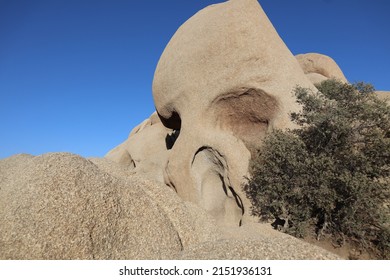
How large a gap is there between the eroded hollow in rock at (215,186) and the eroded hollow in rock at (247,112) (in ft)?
5.84

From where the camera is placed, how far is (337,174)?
999 cm

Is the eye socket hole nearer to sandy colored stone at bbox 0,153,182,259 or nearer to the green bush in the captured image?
the green bush

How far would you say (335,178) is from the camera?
9867mm

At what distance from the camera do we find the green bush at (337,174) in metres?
9.87

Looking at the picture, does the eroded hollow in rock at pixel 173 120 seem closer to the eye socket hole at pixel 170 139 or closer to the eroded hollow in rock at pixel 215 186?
the eroded hollow in rock at pixel 215 186

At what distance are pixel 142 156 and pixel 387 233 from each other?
20737 millimetres

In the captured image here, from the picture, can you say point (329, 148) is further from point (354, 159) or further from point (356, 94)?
point (356, 94)

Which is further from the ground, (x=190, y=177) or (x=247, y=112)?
(x=247, y=112)

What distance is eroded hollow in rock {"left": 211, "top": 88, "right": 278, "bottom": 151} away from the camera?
13.9 meters

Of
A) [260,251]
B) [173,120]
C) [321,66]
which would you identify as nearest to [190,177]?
[173,120]

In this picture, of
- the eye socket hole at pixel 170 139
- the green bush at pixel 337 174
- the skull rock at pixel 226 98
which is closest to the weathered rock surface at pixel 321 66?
the skull rock at pixel 226 98

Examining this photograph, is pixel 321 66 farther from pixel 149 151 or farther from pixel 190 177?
pixel 190 177

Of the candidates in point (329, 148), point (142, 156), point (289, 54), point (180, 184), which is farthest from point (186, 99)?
point (142, 156)

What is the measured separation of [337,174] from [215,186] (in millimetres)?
7010
